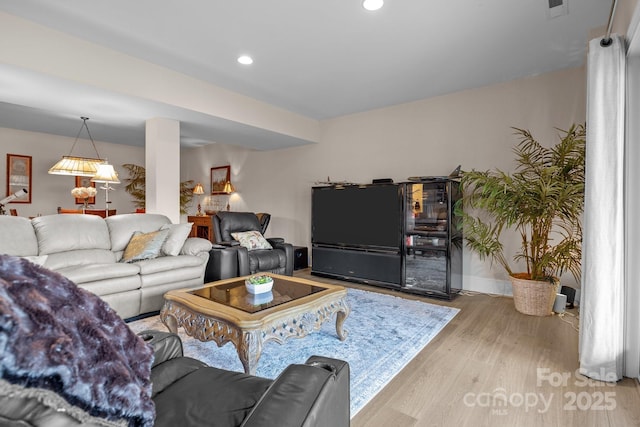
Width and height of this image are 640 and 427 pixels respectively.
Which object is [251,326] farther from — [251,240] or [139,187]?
[139,187]

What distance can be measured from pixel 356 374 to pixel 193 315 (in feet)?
3.64

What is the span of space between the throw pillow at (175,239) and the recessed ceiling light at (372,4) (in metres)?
2.79

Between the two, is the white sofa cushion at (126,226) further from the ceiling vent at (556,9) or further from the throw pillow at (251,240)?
the ceiling vent at (556,9)

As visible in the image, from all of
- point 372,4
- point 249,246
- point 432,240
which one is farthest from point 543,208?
point 249,246

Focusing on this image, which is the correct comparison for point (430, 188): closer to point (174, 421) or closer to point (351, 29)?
point (351, 29)

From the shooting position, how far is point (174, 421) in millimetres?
958

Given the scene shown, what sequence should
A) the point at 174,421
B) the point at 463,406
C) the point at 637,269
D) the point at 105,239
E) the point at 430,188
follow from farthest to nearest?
the point at 430,188 → the point at 105,239 → the point at 637,269 → the point at 463,406 → the point at 174,421

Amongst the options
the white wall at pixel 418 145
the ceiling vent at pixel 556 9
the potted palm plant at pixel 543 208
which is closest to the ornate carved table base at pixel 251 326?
the potted palm plant at pixel 543 208

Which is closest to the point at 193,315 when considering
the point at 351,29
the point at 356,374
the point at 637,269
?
the point at 356,374

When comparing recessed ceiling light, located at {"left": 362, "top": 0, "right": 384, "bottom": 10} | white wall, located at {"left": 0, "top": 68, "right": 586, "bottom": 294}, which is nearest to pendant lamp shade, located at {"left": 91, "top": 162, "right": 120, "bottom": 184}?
white wall, located at {"left": 0, "top": 68, "right": 586, "bottom": 294}

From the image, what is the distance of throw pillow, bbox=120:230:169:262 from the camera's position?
3.18 meters

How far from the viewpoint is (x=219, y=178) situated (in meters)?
7.12

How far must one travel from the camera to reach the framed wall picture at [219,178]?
22.9 ft

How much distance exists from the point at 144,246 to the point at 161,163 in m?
1.46
